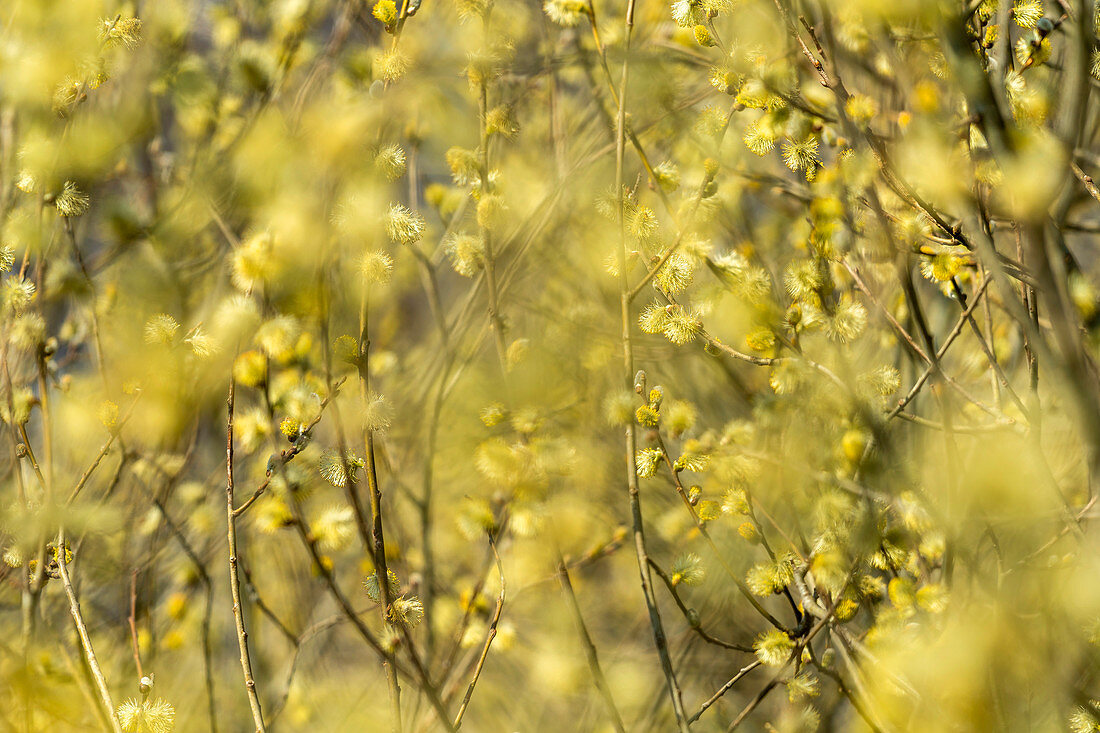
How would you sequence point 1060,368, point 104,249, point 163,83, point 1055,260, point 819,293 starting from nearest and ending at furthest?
1. point 1060,368
2. point 1055,260
3. point 819,293
4. point 163,83
5. point 104,249

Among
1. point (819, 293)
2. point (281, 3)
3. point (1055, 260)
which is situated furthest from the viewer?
point (281, 3)

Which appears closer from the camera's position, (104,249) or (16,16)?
(16,16)

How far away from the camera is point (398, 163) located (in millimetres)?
804

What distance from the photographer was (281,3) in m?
1.63

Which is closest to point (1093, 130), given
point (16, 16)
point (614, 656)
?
point (614, 656)

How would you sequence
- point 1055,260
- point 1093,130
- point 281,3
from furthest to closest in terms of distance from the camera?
1. point 281,3
2. point 1093,130
3. point 1055,260

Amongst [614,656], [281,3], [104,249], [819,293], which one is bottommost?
[614,656]

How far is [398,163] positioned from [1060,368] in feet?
2.14

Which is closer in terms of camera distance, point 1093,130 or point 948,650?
point 948,650

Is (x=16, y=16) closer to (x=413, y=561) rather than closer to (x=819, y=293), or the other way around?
(x=413, y=561)

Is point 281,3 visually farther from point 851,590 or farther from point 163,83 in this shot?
point 851,590

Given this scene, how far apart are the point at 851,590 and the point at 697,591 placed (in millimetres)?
993

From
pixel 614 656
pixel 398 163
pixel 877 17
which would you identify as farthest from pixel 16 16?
pixel 614 656

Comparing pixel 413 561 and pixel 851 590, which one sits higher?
pixel 851 590
